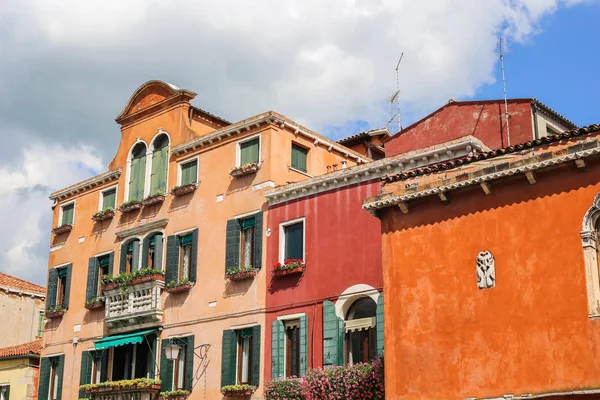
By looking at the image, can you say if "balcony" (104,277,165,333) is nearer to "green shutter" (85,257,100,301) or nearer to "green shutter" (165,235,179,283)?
"green shutter" (165,235,179,283)

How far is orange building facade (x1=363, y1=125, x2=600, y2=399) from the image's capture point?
1540 centimetres

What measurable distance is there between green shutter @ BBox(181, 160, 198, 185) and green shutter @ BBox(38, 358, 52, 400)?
895 cm

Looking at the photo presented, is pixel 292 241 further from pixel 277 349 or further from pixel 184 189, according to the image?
pixel 184 189

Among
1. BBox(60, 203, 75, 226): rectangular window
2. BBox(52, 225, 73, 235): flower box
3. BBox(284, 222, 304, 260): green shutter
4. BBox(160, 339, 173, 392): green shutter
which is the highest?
BBox(60, 203, 75, 226): rectangular window

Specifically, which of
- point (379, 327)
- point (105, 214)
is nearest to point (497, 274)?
point (379, 327)

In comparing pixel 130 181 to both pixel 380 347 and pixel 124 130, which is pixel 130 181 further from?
pixel 380 347

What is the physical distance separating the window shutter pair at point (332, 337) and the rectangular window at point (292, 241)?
200 cm

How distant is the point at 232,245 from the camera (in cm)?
2542

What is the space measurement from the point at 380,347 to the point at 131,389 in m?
9.55

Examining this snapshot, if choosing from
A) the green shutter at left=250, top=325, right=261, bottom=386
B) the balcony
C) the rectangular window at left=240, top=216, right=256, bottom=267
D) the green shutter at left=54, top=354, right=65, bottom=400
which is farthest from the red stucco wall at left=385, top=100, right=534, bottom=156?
the green shutter at left=54, top=354, right=65, bottom=400

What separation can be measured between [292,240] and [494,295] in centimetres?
877

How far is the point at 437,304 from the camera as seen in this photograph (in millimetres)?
17297

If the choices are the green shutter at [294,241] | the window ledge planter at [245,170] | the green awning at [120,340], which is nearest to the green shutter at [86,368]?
the green awning at [120,340]

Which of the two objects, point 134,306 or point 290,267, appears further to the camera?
point 134,306
